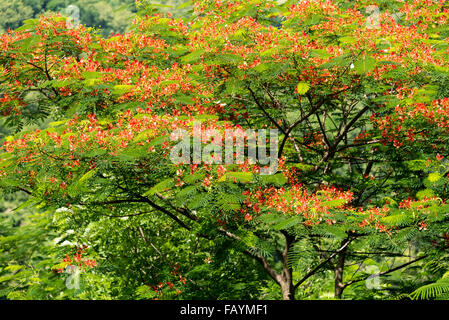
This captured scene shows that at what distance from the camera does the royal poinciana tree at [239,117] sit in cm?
489

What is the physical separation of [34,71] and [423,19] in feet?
19.9

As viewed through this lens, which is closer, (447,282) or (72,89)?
(447,282)

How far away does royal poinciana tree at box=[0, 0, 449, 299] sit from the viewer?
4891 millimetres

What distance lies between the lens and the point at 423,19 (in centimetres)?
695

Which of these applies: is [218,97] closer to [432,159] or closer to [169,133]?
[169,133]

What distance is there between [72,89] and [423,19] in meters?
5.45

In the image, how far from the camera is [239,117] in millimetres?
7145

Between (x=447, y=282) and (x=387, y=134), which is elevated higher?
(x=387, y=134)

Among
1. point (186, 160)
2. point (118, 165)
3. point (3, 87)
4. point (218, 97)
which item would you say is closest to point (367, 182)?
point (218, 97)

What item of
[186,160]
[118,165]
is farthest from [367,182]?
[118,165]
